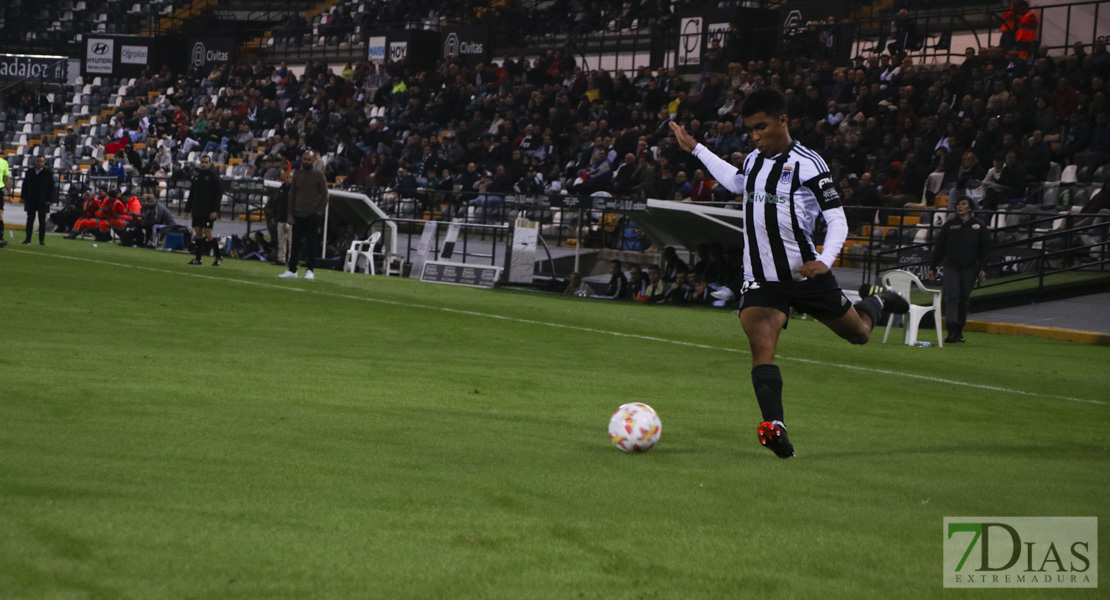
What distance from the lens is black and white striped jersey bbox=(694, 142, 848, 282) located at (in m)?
7.29

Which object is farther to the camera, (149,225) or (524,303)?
(149,225)

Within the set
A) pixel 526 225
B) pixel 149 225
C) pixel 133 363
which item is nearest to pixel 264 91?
pixel 149 225

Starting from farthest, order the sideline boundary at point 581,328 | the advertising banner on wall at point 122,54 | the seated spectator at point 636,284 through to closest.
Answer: the advertising banner on wall at point 122,54 → the seated spectator at point 636,284 → the sideline boundary at point 581,328

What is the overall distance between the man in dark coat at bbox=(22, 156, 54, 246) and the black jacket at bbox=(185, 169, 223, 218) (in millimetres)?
4191

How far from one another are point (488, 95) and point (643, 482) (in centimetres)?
3305

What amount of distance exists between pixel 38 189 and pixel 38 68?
108 feet

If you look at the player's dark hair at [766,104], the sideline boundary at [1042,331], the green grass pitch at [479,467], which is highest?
the player's dark hair at [766,104]

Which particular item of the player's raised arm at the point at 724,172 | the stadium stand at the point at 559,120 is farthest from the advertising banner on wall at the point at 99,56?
the player's raised arm at the point at 724,172

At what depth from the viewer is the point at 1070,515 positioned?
576cm

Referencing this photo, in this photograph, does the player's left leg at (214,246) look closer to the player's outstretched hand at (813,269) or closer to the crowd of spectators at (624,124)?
the crowd of spectators at (624,124)

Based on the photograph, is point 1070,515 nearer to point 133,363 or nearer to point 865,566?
point 865,566

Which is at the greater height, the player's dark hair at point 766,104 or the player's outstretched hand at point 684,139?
the player's dark hair at point 766,104

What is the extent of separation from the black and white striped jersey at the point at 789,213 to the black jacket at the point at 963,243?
11373 mm

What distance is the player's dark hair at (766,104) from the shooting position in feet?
23.9
